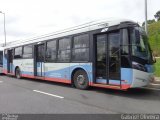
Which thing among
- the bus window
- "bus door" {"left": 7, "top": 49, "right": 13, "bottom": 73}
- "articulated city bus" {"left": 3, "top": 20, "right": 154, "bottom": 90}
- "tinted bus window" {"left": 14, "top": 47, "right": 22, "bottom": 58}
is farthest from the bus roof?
"bus door" {"left": 7, "top": 49, "right": 13, "bottom": 73}

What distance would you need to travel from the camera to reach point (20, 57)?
19031mm

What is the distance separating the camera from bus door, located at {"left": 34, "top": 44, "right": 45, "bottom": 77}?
15.8 m

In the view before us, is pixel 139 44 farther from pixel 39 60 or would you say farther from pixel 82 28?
pixel 39 60

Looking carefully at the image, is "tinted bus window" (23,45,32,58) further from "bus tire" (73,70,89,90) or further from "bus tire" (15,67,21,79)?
→ "bus tire" (73,70,89,90)

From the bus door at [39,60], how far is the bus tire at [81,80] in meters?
3.57

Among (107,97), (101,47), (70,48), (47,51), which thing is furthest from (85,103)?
(47,51)

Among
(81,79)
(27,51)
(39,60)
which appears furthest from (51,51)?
(27,51)

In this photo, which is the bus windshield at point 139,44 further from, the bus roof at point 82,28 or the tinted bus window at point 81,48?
the tinted bus window at point 81,48

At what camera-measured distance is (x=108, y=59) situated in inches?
429

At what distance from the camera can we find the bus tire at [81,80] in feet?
39.7

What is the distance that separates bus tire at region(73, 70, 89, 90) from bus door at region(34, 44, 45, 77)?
357cm

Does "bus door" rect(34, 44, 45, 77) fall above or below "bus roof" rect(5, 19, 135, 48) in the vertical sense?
below

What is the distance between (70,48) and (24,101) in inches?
168

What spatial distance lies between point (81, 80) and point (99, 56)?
1637 mm
